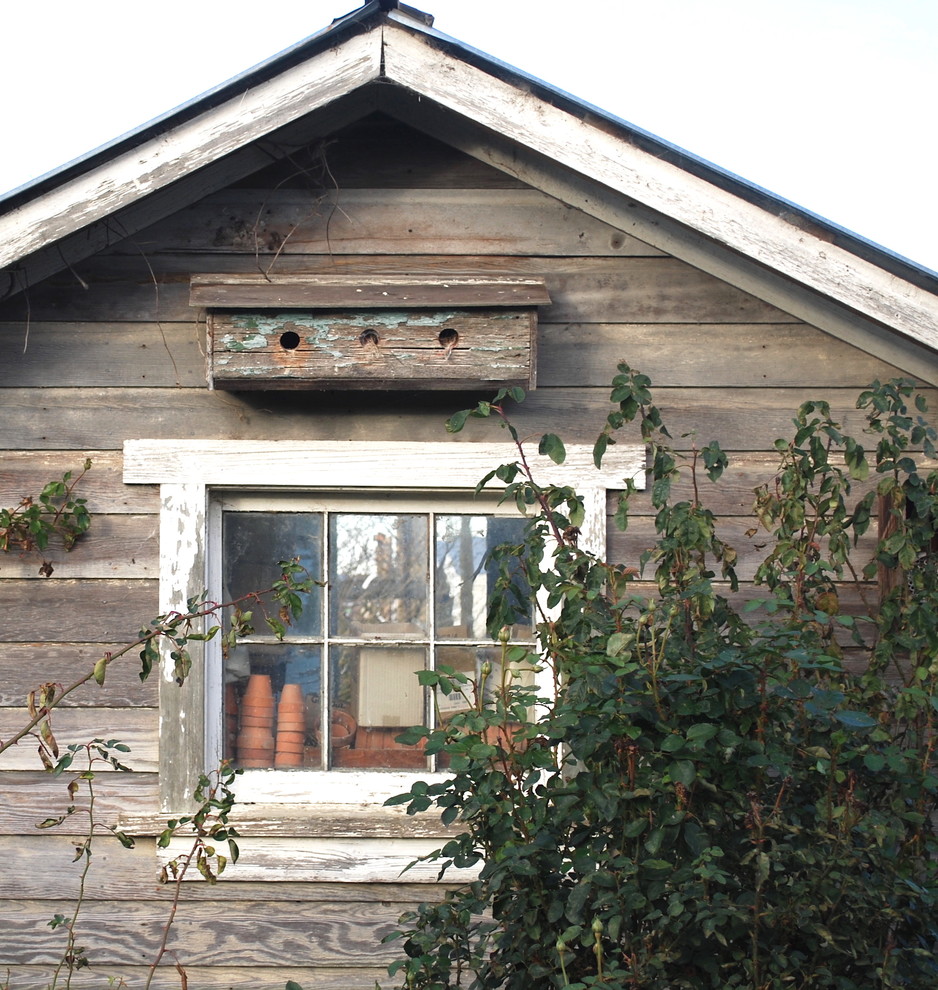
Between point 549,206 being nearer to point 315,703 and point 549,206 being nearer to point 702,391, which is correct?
point 702,391

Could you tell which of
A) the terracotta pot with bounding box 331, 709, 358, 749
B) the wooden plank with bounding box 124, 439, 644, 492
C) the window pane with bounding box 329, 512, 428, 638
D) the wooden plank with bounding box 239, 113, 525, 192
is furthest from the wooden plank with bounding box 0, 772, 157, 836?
the wooden plank with bounding box 239, 113, 525, 192

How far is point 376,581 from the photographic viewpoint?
368 cm

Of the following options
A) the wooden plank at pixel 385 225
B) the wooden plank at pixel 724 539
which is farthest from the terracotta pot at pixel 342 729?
the wooden plank at pixel 385 225

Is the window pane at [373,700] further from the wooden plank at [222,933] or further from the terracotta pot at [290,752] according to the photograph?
the wooden plank at [222,933]

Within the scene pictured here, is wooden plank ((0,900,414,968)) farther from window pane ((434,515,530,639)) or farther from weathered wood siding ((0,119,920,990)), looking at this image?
window pane ((434,515,530,639))

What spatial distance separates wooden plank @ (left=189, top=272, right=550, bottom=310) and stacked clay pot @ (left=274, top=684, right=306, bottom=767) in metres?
1.24

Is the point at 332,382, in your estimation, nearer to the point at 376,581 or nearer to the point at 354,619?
the point at 376,581

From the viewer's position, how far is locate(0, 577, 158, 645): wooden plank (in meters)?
3.55

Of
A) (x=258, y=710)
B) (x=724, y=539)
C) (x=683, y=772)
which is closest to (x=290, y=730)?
(x=258, y=710)

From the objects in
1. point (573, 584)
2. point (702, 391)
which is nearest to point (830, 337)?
point (702, 391)

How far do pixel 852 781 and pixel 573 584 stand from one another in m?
0.77

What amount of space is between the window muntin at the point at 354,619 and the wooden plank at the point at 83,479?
27 cm

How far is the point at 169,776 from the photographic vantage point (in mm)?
3480

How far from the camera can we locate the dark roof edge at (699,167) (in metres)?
3.25
